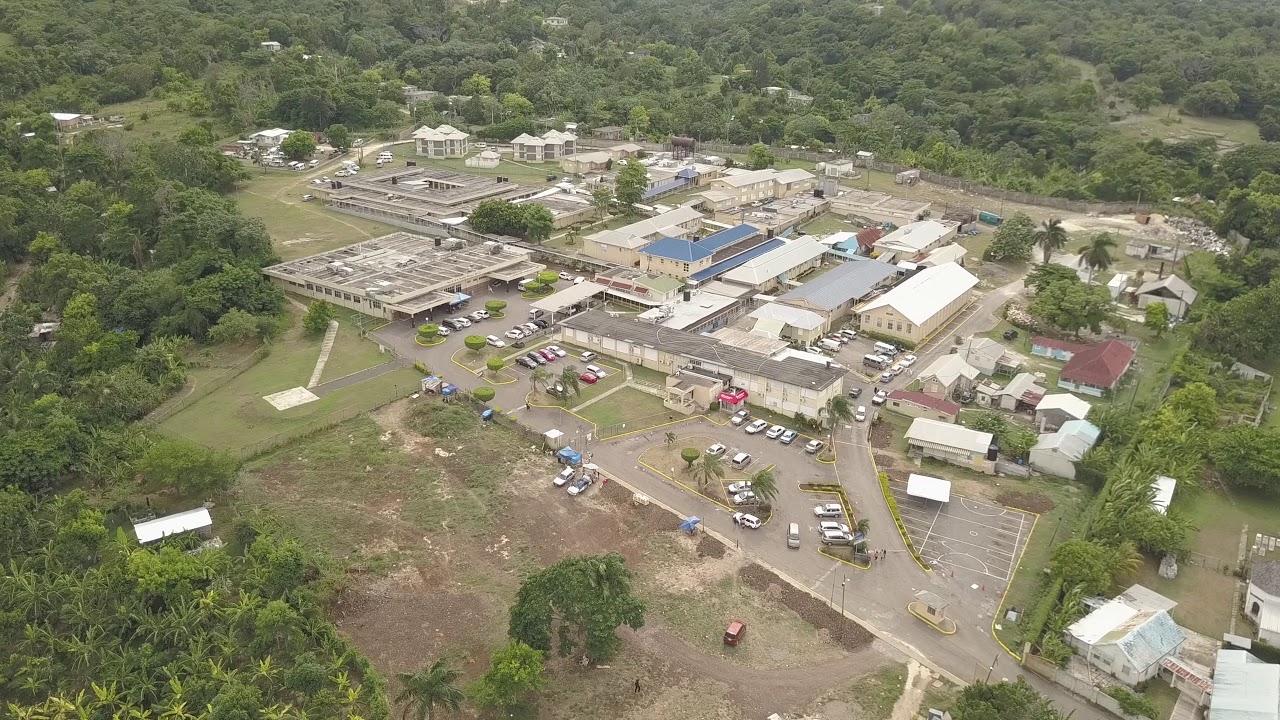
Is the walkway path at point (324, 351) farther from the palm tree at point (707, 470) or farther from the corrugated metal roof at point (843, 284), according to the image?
the corrugated metal roof at point (843, 284)

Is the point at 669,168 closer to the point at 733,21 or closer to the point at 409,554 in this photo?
the point at 409,554

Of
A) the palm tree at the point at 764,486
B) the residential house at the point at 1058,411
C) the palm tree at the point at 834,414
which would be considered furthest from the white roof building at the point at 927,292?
the palm tree at the point at 764,486

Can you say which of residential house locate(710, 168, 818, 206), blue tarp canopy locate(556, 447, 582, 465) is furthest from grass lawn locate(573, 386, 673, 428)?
residential house locate(710, 168, 818, 206)

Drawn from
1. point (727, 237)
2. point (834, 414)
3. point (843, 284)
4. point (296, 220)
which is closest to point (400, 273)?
point (296, 220)

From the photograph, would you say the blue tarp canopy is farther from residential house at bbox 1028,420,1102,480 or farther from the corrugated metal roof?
the corrugated metal roof

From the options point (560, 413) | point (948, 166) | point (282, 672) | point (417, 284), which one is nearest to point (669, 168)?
point (948, 166)
